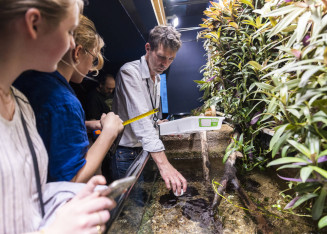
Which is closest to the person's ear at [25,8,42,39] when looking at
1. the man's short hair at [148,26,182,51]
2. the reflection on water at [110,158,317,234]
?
the reflection on water at [110,158,317,234]

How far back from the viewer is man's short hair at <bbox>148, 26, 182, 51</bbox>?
66.6 inches

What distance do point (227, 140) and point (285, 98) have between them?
55.3 inches

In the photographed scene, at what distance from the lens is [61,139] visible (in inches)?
25.9

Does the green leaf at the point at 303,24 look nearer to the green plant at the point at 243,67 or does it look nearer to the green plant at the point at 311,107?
the green plant at the point at 311,107

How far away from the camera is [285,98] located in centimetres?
94

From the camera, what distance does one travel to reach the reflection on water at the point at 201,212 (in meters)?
1.15

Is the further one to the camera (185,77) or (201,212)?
(185,77)

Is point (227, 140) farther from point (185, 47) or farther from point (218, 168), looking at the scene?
point (185, 47)

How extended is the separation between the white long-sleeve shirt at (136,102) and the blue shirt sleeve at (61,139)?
2.46 ft

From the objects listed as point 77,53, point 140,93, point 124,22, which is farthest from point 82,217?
point 124,22

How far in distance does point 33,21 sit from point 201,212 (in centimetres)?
146

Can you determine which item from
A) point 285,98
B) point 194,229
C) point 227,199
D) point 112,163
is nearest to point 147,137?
point 112,163

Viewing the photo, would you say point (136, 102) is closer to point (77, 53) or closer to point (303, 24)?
point (77, 53)

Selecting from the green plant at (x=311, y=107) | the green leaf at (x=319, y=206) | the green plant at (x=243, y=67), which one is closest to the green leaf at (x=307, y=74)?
the green plant at (x=311, y=107)
